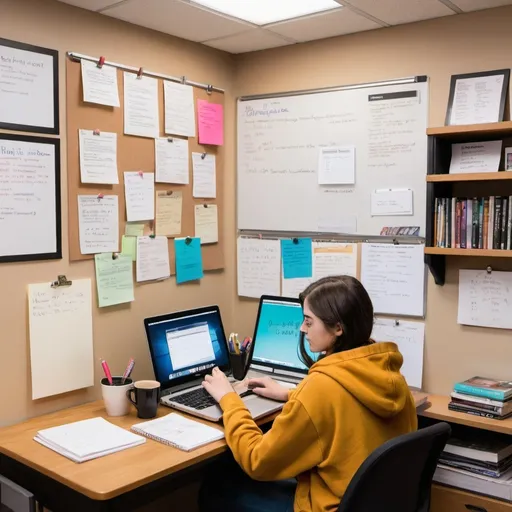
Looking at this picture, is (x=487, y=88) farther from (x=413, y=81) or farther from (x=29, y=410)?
(x=29, y=410)

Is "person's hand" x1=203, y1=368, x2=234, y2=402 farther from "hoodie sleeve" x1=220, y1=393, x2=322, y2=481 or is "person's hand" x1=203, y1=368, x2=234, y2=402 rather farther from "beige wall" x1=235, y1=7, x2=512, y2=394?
"beige wall" x1=235, y1=7, x2=512, y2=394

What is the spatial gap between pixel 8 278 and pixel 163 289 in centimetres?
75

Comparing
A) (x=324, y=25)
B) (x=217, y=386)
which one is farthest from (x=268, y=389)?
(x=324, y=25)

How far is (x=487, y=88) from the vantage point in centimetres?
240

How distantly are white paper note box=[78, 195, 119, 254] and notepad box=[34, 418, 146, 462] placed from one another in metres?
0.67

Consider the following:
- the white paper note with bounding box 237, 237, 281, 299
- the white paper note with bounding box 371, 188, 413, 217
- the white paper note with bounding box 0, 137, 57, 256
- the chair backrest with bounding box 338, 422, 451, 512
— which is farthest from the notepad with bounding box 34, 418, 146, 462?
the white paper note with bounding box 371, 188, 413, 217

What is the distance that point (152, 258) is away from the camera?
106 inches

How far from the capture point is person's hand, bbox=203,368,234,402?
2129 mm

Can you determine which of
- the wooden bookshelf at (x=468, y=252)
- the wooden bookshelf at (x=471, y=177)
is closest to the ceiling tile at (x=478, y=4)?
the wooden bookshelf at (x=471, y=177)

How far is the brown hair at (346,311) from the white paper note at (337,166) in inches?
39.6

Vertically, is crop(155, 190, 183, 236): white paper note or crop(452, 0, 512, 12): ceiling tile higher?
crop(452, 0, 512, 12): ceiling tile

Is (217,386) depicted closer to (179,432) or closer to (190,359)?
(179,432)

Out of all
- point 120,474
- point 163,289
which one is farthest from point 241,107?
point 120,474

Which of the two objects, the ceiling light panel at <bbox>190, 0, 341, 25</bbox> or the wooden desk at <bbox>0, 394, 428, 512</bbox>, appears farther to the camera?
the ceiling light panel at <bbox>190, 0, 341, 25</bbox>
